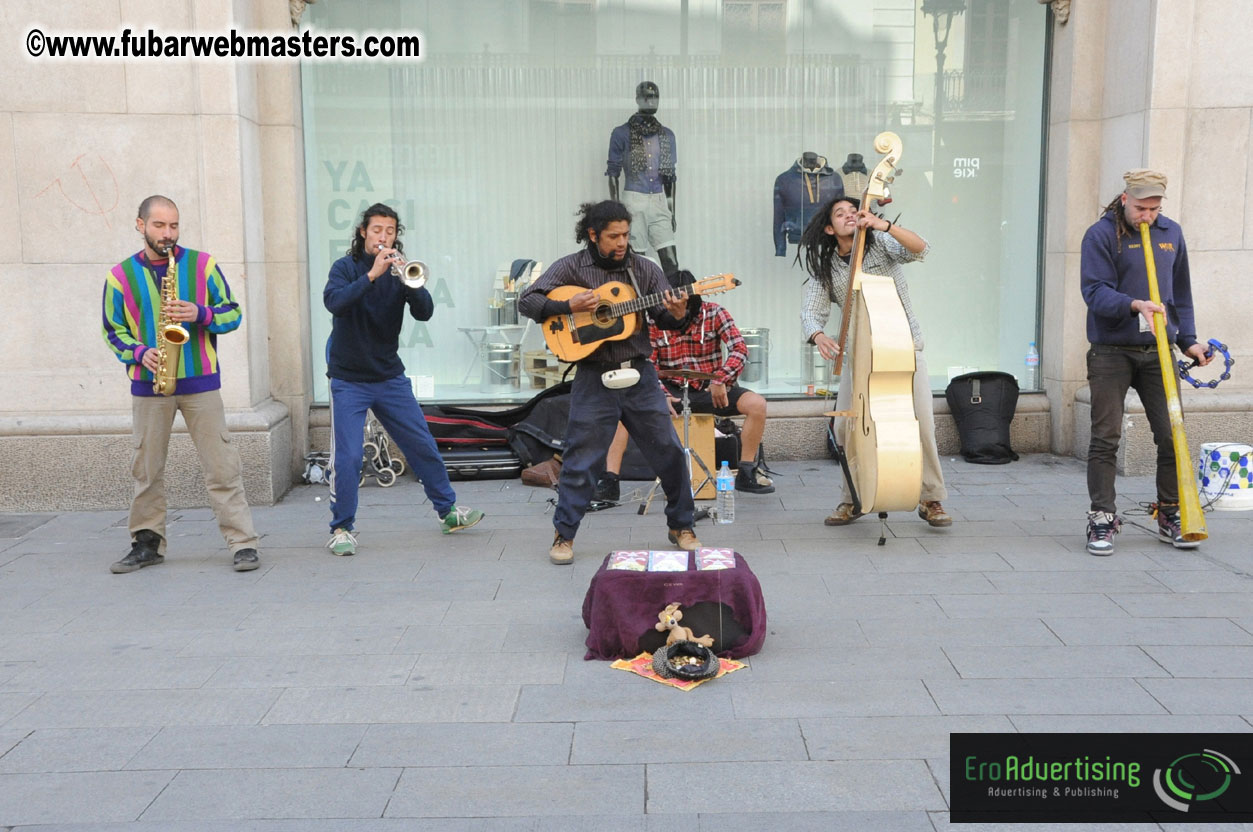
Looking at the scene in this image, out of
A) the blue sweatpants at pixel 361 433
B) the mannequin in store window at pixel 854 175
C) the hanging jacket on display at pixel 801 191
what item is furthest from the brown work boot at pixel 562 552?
the mannequin in store window at pixel 854 175

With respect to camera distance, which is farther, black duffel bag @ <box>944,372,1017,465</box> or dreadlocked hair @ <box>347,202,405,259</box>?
black duffel bag @ <box>944,372,1017,465</box>

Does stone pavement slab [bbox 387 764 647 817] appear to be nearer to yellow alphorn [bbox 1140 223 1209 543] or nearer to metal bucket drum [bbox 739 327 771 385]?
yellow alphorn [bbox 1140 223 1209 543]

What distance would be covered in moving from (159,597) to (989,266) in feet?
22.3

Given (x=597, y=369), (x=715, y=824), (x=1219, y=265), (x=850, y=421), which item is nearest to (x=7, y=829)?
(x=715, y=824)

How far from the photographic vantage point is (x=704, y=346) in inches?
304

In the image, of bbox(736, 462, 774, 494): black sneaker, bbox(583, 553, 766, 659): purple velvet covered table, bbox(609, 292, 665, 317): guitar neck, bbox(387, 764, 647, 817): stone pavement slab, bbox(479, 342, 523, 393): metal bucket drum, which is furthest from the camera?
bbox(479, 342, 523, 393): metal bucket drum

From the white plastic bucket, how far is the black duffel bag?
5.86 feet

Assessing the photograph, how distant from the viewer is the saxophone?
6.17m

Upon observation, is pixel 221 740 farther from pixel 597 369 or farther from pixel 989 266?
pixel 989 266

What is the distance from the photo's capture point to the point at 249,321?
26.3 ft

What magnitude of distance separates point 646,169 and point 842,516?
3.68 m

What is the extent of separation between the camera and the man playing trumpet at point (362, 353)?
6.39 meters

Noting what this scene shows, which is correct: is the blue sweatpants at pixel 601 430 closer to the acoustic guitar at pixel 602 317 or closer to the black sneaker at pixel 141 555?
the acoustic guitar at pixel 602 317

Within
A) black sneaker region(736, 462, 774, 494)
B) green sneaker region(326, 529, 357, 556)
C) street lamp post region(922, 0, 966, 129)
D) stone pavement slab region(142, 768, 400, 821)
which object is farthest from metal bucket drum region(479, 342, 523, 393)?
stone pavement slab region(142, 768, 400, 821)
